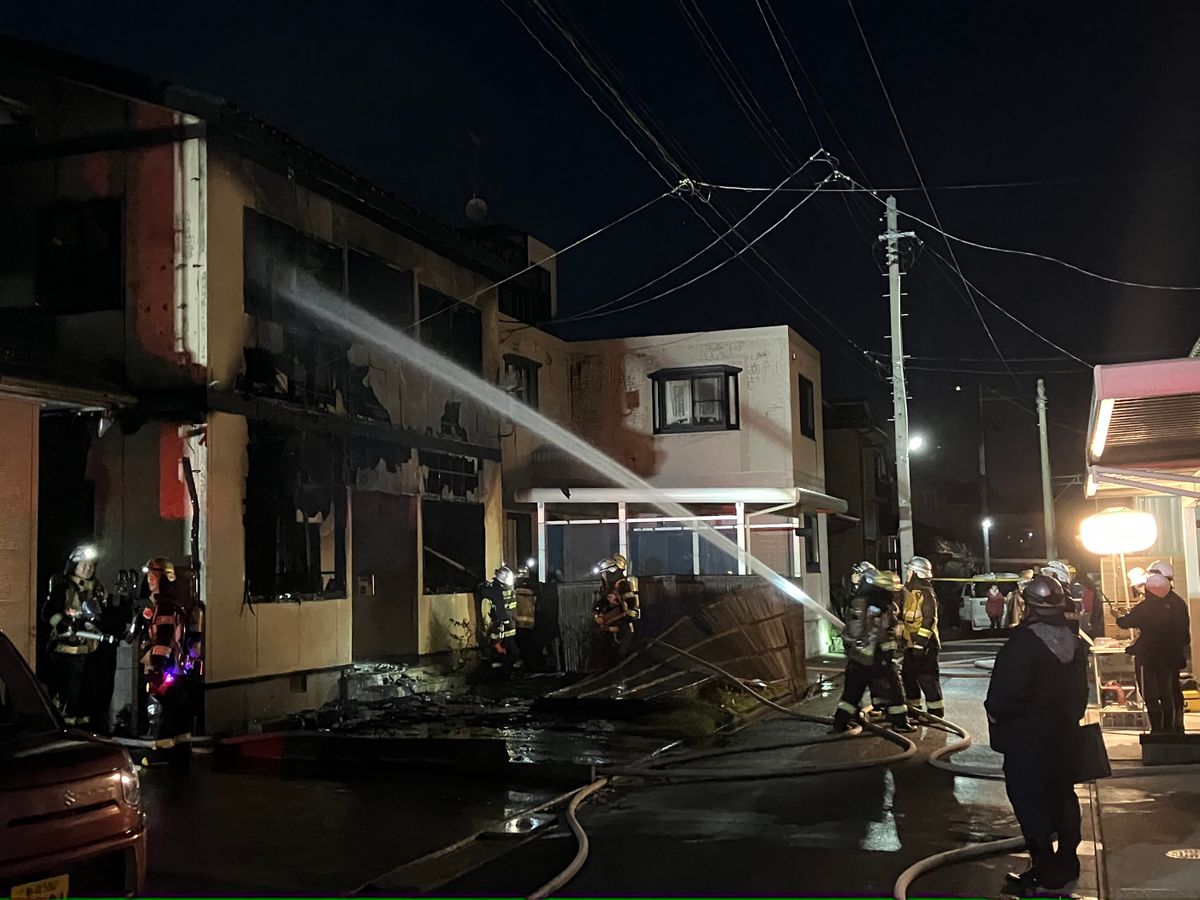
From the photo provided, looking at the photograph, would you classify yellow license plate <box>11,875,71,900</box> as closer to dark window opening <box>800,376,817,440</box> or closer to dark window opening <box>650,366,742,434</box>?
dark window opening <box>650,366,742,434</box>

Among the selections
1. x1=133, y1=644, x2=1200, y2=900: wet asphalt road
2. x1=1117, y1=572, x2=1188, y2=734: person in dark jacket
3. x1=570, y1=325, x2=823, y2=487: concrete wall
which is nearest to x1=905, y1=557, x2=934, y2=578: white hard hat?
x1=133, y1=644, x2=1200, y2=900: wet asphalt road

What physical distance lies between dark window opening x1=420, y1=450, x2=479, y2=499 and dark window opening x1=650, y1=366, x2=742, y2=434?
736 centimetres

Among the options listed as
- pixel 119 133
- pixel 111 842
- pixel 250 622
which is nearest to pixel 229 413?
pixel 250 622

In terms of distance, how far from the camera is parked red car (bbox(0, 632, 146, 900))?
481cm

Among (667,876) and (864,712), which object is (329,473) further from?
(667,876)

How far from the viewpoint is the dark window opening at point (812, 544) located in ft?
88.7

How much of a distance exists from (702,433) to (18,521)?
54.2 feet

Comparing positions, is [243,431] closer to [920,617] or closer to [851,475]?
[920,617]

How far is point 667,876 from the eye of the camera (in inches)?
272

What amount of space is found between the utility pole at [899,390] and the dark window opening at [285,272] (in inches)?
385

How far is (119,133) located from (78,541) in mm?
4790

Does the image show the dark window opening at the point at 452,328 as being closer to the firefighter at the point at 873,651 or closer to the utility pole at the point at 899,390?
the utility pole at the point at 899,390

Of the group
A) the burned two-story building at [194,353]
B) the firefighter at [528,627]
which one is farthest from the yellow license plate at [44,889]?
the firefighter at [528,627]

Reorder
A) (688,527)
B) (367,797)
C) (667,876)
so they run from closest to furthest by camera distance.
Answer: (667,876) → (367,797) → (688,527)
